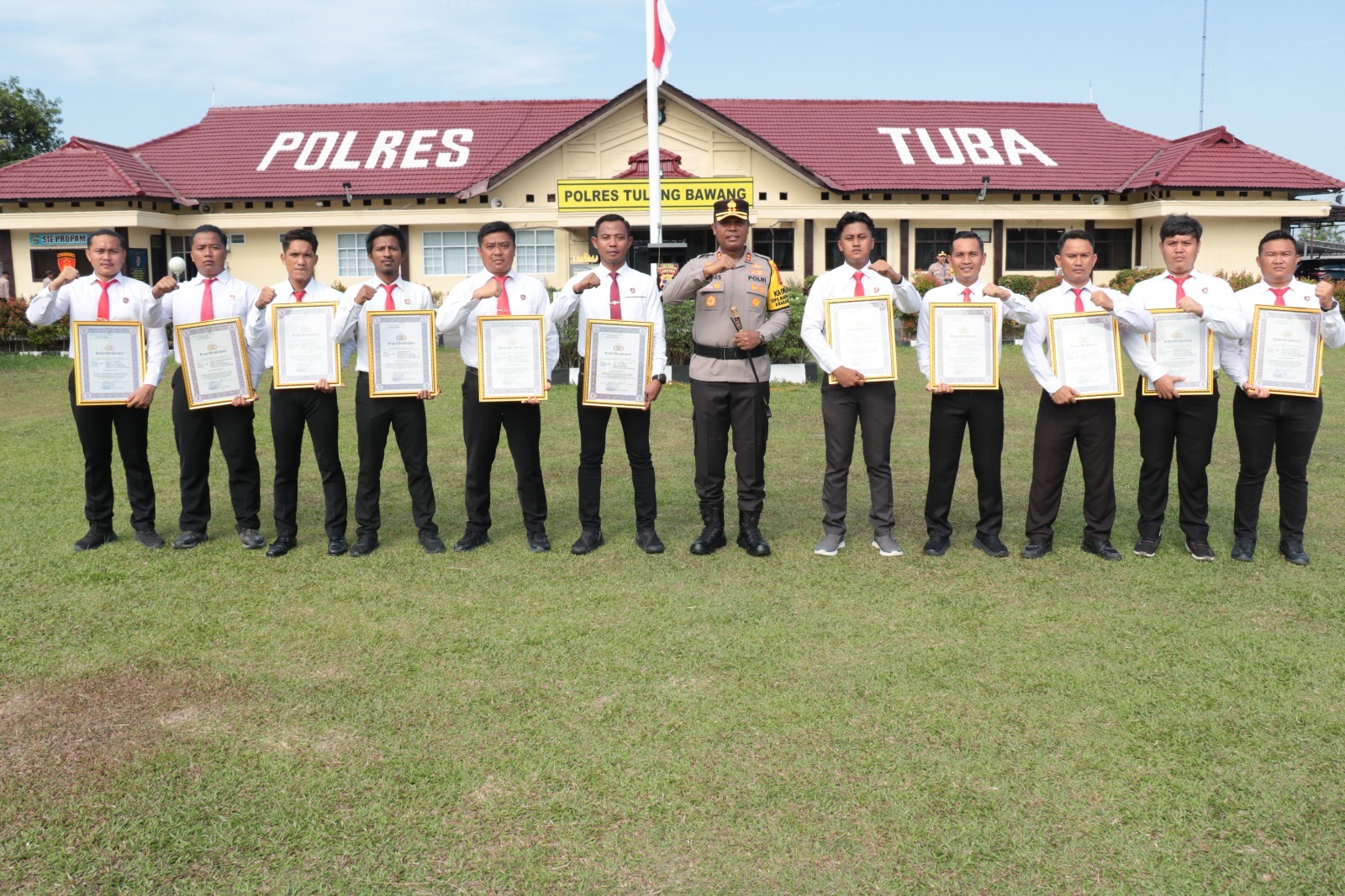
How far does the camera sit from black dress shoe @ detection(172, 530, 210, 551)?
6086 mm

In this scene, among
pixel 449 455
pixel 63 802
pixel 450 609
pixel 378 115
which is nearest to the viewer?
pixel 63 802

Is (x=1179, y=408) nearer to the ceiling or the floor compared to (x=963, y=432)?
nearer to the ceiling

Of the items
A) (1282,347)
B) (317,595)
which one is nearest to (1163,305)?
(1282,347)

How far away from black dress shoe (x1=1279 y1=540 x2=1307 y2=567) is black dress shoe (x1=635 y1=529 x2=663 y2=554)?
3.44 metres

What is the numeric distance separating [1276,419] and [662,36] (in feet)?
30.4

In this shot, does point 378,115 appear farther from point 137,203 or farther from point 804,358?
point 804,358

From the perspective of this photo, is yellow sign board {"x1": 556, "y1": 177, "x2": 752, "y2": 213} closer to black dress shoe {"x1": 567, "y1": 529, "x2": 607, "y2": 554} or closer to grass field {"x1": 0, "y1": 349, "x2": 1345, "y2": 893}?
black dress shoe {"x1": 567, "y1": 529, "x2": 607, "y2": 554}

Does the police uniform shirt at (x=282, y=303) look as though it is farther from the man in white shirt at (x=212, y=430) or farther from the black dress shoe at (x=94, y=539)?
the black dress shoe at (x=94, y=539)

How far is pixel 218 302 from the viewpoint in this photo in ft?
19.9

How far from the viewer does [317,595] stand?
5258 millimetres

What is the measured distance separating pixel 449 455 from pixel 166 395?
5481mm

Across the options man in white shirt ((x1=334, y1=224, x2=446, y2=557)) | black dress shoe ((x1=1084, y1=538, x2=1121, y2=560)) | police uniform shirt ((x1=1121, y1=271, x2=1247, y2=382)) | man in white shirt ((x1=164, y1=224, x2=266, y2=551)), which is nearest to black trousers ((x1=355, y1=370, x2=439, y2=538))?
man in white shirt ((x1=334, y1=224, x2=446, y2=557))

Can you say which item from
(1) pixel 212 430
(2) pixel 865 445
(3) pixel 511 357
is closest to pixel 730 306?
(2) pixel 865 445

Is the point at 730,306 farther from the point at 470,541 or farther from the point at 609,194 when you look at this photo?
the point at 609,194
